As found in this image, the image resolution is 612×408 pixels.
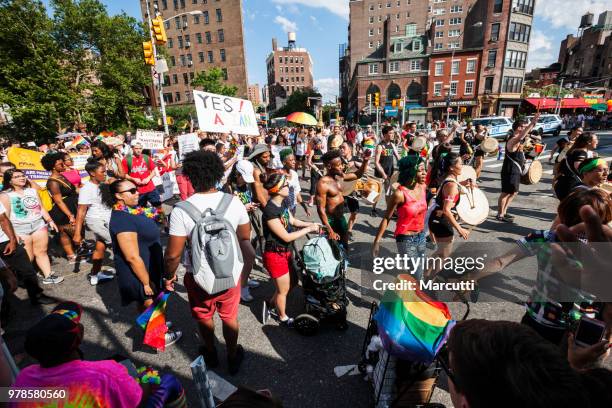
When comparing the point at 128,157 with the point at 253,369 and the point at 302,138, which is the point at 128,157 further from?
the point at 302,138

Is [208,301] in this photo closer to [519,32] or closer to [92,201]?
[92,201]

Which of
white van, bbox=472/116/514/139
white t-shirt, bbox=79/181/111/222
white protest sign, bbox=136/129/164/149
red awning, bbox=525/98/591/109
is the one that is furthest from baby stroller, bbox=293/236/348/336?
red awning, bbox=525/98/591/109

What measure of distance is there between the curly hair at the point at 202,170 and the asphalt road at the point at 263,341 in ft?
6.17

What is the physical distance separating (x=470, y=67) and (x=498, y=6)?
26.6 ft

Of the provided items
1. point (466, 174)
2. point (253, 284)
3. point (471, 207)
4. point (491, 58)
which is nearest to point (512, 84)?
point (491, 58)

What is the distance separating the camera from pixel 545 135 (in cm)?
2319

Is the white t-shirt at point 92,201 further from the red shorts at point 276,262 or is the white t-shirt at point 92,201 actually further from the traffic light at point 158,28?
the traffic light at point 158,28

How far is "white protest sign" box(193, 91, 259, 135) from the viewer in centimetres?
571

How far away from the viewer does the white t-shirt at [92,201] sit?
4.19 metres

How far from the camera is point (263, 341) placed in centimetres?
320

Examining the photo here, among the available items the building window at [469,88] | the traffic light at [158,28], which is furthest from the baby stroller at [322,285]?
the building window at [469,88]

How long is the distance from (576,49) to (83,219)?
103 meters

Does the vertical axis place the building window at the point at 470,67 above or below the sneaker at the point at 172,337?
above

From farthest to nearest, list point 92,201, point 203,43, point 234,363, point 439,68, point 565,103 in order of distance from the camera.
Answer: point 203,43, point 439,68, point 565,103, point 92,201, point 234,363
